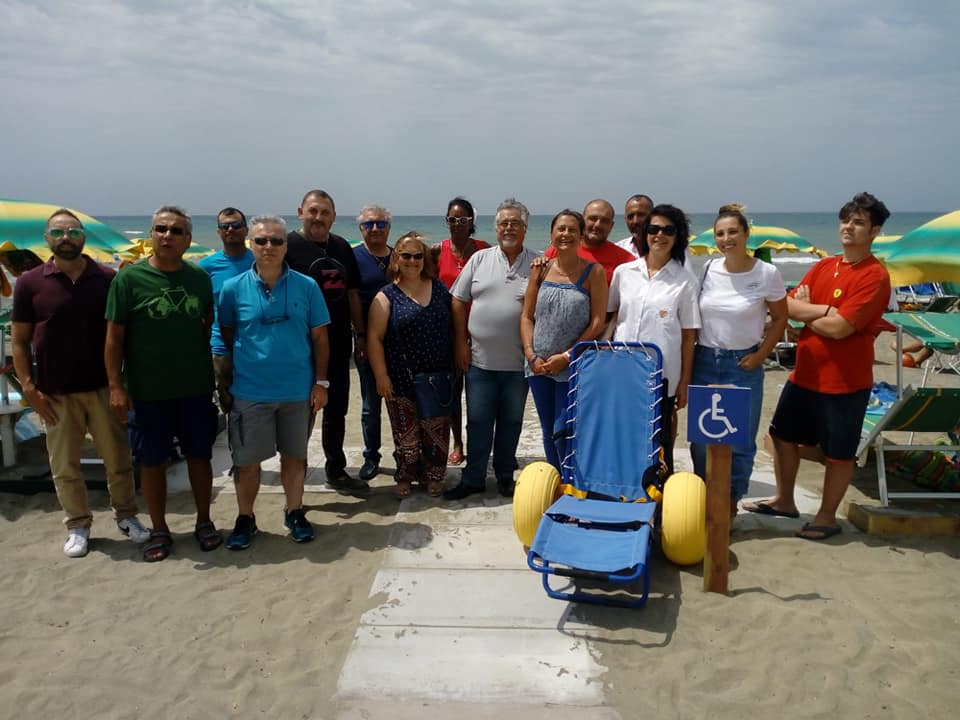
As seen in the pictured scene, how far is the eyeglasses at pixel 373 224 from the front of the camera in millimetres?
4816

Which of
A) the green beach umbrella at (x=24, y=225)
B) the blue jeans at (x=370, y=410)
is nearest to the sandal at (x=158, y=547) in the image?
the blue jeans at (x=370, y=410)

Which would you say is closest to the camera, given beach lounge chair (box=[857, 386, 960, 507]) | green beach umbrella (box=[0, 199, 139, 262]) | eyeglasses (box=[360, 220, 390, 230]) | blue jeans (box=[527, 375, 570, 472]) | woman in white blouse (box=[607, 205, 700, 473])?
woman in white blouse (box=[607, 205, 700, 473])

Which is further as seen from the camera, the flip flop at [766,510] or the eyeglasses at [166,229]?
the flip flop at [766,510]

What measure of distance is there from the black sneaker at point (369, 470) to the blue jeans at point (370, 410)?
0.9 inches

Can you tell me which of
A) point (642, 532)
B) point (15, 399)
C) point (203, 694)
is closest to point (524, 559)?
point (642, 532)

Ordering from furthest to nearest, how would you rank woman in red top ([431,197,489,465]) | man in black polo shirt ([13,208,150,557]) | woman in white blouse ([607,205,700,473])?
woman in red top ([431,197,489,465]), woman in white blouse ([607,205,700,473]), man in black polo shirt ([13,208,150,557])

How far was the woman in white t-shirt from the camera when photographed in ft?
12.9

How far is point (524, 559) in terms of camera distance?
401 centimetres

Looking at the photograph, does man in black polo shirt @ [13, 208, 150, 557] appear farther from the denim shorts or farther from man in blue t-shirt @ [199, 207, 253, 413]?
man in blue t-shirt @ [199, 207, 253, 413]

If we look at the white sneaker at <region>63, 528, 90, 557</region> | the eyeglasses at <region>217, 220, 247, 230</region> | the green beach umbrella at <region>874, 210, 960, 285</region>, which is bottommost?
the white sneaker at <region>63, 528, 90, 557</region>

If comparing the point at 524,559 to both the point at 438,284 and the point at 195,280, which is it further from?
the point at 195,280

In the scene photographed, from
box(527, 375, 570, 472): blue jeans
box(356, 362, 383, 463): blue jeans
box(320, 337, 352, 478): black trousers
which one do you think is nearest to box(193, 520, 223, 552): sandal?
box(320, 337, 352, 478): black trousers

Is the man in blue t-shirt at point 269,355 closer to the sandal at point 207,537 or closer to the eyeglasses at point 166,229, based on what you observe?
the sandal at point 207,537

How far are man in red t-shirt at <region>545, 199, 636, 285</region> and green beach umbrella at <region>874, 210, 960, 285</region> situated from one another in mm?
2141
